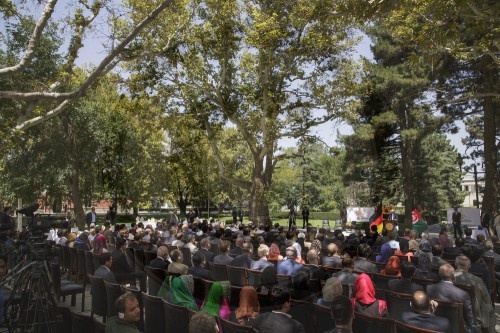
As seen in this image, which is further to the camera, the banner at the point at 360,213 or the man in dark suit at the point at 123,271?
the banner at the point at 360,213

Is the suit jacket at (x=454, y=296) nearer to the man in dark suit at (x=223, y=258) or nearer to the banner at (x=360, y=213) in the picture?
the man in dark suit at (x=223, y=258)

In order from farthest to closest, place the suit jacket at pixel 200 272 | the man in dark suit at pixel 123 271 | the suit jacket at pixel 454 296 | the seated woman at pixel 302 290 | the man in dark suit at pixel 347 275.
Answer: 1. the man in dark suit at pixel 123 271
2. the suit jacket at pixel 200 272
3. the man in dark suit at pixel 347 275
4. the seated woman at pixel 302 290
5. the suit jacket at pixel 454 296

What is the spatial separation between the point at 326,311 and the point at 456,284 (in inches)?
81.7

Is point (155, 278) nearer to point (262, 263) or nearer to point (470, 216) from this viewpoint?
point (262, 263)

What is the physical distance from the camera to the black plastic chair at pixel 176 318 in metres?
4.86

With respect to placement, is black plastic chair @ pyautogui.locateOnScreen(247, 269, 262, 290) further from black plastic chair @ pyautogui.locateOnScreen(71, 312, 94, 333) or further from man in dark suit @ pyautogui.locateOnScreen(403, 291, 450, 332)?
black plastic chair @ pyautogui.locateOnScreen(71, 312, 94, 333)

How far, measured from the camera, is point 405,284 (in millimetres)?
6203

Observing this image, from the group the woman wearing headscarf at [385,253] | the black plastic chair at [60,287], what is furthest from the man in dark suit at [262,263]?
the black plastic chair at [60,287]

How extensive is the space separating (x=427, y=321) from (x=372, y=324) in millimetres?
555

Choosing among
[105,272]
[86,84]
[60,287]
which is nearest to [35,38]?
[86,84]

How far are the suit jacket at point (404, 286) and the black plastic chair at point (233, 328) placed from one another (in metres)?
2.89

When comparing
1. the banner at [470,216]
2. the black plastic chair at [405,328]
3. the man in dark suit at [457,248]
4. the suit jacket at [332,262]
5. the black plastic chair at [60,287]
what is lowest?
the black plastic chair at [60,287]

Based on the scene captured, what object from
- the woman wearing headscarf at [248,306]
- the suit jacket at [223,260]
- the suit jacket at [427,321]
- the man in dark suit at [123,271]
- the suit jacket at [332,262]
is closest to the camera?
the suit jacket at [427,321]

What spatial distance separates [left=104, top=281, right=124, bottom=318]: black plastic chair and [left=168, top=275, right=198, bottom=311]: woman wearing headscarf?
0.71 m
